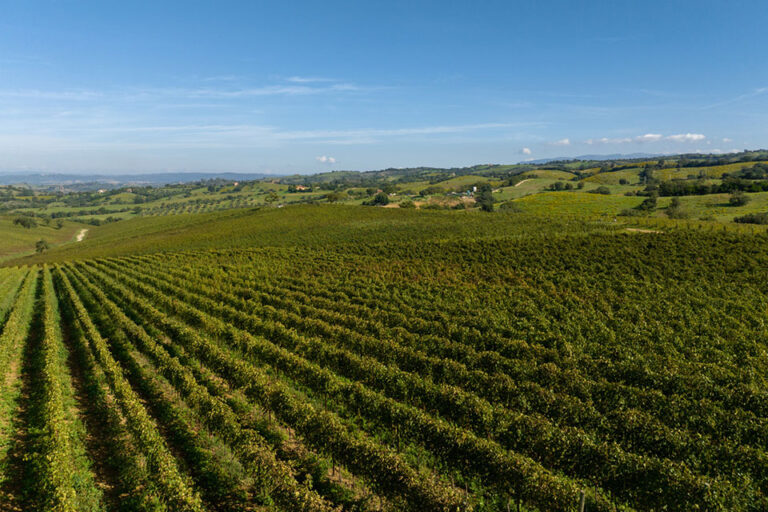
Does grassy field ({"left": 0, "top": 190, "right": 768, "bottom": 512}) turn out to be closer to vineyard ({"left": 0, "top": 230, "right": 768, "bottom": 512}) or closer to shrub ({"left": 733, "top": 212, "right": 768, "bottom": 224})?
vineyard ({"left": 0, "top": 230, "right": 768, "bottom": 512})

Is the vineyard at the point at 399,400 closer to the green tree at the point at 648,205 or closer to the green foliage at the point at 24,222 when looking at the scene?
the green tree at the point at 648,205

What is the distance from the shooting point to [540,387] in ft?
56.6

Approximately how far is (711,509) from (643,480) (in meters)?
1.66

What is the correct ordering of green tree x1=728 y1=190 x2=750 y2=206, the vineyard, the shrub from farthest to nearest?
green tree x1=728 y1=190 x2=750 y2=206 < the shrub < the vineyard

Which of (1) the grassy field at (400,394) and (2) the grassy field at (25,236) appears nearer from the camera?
(1) the grassy field at (400,394)

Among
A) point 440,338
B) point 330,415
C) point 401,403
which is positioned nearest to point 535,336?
point 440,338

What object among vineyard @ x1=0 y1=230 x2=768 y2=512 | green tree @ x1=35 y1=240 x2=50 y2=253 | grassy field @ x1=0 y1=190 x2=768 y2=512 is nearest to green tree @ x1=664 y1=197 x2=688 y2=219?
grassy field @ x1=0 y1=190 x2=768 y2=512

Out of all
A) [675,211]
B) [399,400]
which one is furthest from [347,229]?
[675,211]

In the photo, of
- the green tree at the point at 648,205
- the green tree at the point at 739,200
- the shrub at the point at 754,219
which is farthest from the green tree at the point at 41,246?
the green tree at the point at 739,200

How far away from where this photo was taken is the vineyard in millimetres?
11672

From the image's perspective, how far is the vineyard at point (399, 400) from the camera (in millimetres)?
11672

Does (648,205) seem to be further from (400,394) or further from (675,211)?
(400,394)

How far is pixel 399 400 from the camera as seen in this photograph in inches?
685

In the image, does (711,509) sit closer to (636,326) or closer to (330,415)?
(330,415)
